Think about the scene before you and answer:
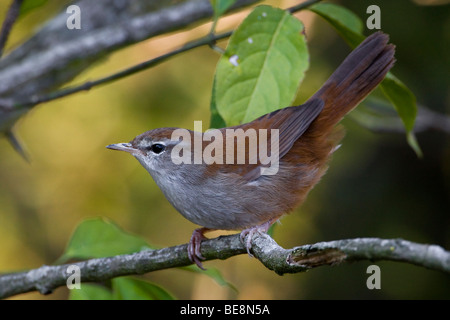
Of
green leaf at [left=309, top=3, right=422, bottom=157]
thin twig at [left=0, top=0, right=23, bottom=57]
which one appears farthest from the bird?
thin twig at [left=0, top=0, right=23, bottom=57]

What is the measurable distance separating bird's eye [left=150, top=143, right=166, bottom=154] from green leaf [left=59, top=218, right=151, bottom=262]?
60cm

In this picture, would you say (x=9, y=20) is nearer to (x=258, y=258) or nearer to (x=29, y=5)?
(x=29, y=5)

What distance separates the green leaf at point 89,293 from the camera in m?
2.94

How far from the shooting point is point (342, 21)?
310 centimetres

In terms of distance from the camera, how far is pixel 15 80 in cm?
403

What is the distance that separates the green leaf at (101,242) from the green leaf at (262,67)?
1023mm

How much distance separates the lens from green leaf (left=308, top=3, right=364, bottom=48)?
2.96 metres

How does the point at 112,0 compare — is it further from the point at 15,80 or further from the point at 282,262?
the point at 282,262

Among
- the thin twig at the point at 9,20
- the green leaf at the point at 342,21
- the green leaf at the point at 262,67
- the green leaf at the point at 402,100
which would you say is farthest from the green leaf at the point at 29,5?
the green leaf at the point at 402,100

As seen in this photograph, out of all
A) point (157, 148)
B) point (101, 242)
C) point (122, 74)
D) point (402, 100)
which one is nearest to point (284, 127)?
point (157, 148)

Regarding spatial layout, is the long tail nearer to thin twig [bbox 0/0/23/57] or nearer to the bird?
the bird

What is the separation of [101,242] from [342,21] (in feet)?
6.14

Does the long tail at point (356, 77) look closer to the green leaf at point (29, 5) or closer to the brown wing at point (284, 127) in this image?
the brown wing at point (284, 127)

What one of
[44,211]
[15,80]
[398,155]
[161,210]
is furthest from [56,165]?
[398,155]
